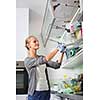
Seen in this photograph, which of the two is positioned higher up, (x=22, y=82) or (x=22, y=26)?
(x=22, y=26)

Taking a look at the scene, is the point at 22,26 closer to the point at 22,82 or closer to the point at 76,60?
the point at 22,82

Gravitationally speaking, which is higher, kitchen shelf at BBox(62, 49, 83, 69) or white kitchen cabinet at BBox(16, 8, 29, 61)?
white kitchen cabinet at BBox(16, 8, 29, 61)

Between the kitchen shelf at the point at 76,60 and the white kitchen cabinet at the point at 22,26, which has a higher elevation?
the white kitchen cabinet at the point at 22,26

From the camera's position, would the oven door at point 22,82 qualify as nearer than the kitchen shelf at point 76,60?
No

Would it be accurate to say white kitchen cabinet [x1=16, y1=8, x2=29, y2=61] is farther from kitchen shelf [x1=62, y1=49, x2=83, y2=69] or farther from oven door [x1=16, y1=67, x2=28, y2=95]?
kitchen shelf [x1=62, y1=49, x2=83, y2=69]

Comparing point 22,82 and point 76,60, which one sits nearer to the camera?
point 76,60

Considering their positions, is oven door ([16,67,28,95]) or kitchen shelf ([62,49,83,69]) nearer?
kitchen shelf ([62,49,83,69])

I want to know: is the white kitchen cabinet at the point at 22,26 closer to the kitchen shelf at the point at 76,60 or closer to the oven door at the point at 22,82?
the oven door at the point at 22,82

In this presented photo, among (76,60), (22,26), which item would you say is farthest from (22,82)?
(76,60)

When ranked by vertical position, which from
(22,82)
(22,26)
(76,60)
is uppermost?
(22,26)

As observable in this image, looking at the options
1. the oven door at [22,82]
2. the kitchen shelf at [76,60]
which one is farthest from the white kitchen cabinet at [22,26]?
the kitchen shelf at [76,60]

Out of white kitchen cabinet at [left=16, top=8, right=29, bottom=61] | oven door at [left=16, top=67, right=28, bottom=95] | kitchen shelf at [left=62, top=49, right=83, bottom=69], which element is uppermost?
white kitchen cabinet at [left=16, top=8, right=29, bottom=61]

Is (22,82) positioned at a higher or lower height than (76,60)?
lower

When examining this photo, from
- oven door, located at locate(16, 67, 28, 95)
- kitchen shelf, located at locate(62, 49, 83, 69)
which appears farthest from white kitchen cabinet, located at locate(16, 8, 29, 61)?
kitchen shelf, located at locate(62, 49, 83, 69)
